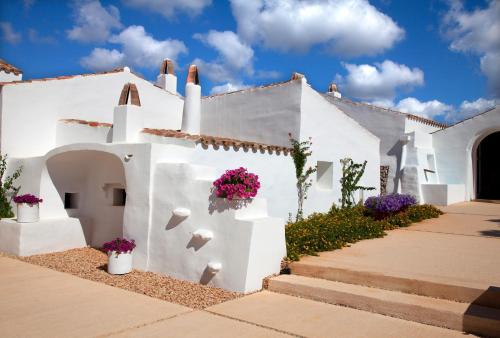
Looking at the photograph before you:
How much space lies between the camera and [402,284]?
20.2 ft

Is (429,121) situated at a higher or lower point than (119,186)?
higher

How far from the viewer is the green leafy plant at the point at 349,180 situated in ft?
46.6

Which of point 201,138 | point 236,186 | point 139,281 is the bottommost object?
point 139,281

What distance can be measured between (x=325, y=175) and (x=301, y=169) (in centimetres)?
197

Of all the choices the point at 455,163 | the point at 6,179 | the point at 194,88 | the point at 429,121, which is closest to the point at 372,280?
the point at 194,88

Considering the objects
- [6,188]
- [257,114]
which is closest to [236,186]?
[257,114]

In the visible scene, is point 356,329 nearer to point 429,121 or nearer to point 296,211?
point 296,211

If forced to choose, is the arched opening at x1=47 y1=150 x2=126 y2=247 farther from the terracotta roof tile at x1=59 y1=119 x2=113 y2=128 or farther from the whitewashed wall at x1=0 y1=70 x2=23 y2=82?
the whitewashed wall at x1=0 y1=70 x2=23 y2=82

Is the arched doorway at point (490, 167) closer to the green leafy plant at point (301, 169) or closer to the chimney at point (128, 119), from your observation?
the green leafy plant at point (301, 169)

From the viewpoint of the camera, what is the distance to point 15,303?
6238 mm

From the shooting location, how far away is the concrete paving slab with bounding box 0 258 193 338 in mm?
5223

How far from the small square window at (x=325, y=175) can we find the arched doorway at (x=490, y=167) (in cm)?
1098

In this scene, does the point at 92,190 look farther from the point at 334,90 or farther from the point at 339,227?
the point at 334,90

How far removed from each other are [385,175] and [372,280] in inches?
501
